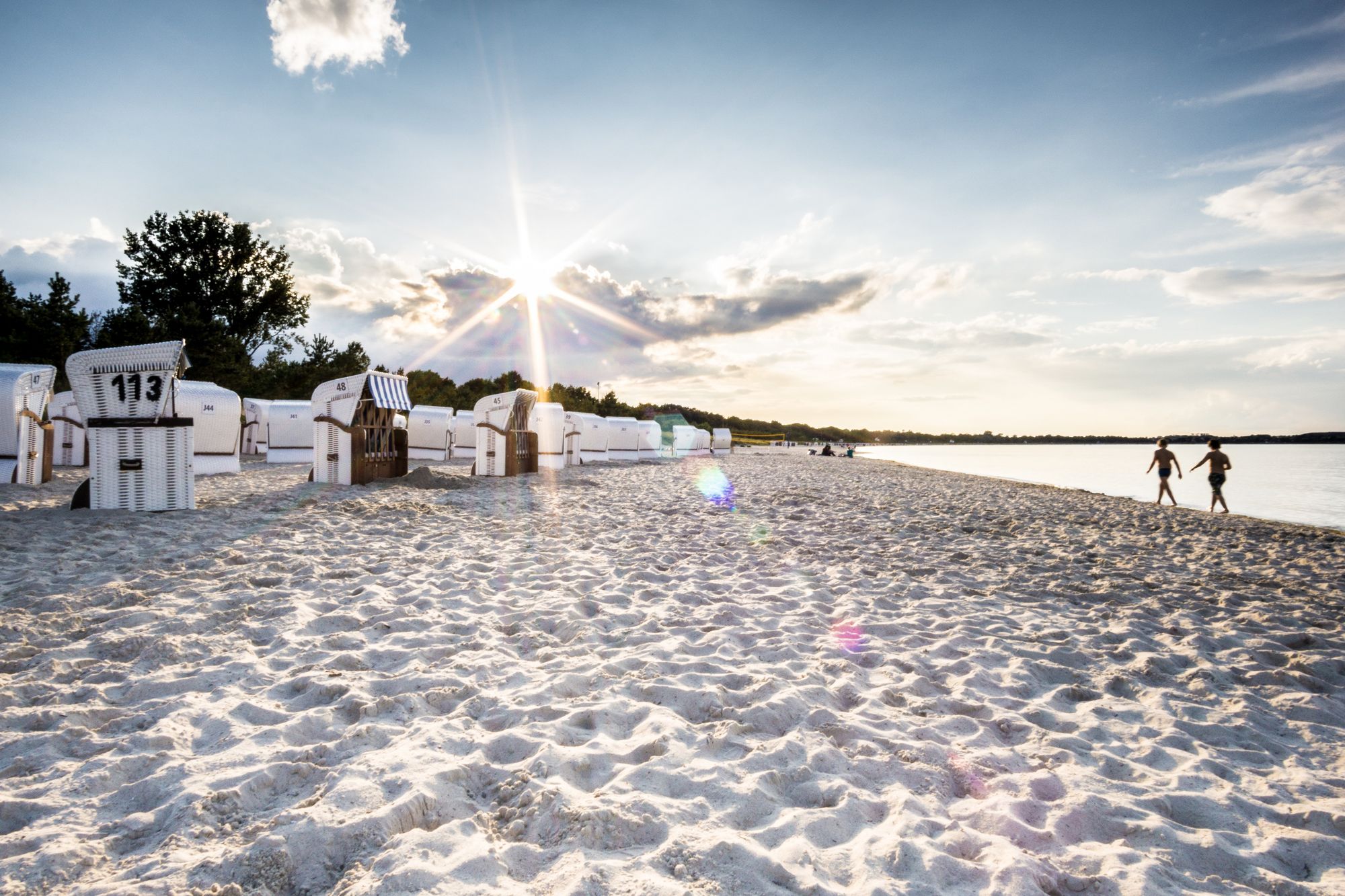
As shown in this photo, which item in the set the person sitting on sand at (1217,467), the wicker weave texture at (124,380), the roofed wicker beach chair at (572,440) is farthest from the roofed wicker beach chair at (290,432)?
the person sitting on sand at (1217,467)

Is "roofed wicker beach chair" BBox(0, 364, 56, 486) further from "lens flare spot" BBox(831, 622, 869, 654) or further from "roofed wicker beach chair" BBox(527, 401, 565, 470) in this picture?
"lens flare spot" BBox(831, 622, 869, 654)

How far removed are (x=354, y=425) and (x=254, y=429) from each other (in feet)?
52.6

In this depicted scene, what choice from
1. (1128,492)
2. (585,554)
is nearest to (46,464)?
(585,554)

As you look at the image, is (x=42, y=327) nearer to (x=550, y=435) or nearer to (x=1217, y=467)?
(x=550, y=435)

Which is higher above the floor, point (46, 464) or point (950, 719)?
point (46, 464)

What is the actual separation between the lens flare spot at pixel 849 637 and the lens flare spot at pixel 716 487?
24.5 ft

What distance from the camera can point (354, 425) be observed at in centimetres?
1438

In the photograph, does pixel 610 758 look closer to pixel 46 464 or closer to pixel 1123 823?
pixel 1123 823

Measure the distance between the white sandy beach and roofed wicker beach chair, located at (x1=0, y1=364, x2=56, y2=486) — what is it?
24.3 ft

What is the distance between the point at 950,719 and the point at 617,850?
221cm

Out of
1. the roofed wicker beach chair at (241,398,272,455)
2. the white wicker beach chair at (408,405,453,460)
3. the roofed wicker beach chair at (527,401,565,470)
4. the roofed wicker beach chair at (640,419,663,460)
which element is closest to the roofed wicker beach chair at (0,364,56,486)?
the roofed wicker beach chair at (527,401,565,470)

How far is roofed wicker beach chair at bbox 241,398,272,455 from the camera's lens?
25.3 metres

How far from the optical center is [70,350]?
2944cm

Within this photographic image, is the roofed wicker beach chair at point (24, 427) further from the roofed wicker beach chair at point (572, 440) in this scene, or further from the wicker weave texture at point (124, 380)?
the roofed wicker beach chair at point (572, 440)
